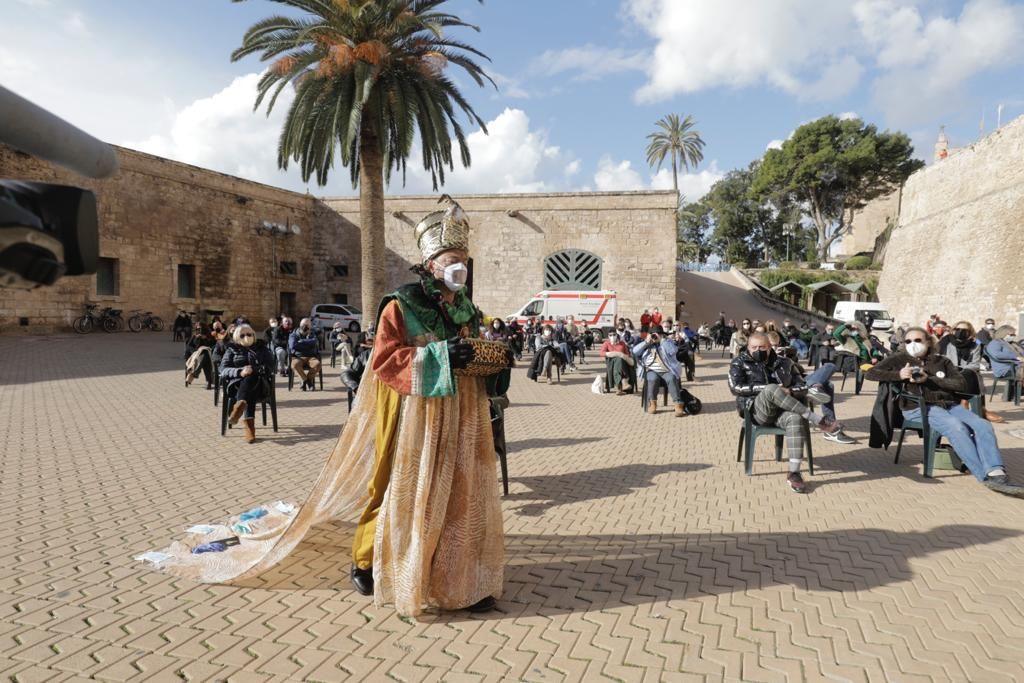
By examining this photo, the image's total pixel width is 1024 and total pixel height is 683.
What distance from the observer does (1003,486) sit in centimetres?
521

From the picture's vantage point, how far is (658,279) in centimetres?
2892

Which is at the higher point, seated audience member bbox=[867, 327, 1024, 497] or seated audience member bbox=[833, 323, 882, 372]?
seated audience member bbox=[833, 323, 882, 372]

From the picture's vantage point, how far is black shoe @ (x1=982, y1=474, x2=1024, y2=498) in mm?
5151

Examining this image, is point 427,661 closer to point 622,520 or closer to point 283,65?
point 622,520

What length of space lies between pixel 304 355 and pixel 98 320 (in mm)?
15266

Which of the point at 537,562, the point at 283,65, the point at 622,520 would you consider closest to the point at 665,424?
the point at 622,520

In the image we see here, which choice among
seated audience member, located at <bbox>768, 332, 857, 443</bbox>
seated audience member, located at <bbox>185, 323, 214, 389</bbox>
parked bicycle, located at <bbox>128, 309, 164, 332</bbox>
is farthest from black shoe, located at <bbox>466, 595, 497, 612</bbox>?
parked bicycle, located at <bbox>128, 309, 164, 332</bbox>

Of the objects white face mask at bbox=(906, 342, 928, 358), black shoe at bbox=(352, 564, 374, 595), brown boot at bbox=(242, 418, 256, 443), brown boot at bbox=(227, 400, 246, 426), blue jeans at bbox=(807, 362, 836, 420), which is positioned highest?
white face mask at bbox=(906, 342, 928, 358)

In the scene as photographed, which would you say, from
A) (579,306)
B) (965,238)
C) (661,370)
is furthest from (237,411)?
(965,238)

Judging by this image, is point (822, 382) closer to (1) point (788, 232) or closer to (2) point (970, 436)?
(2) point (970, 436)

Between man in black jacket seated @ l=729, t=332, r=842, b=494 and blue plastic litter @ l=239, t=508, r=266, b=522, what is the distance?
4.49 m

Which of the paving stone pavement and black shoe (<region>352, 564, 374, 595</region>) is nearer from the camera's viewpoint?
the paving stone pavement

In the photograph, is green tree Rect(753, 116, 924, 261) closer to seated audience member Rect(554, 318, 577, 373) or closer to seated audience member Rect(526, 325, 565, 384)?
seated audience member Rect(554, 318, 577, 373)

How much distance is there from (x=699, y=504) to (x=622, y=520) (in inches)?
33.6
